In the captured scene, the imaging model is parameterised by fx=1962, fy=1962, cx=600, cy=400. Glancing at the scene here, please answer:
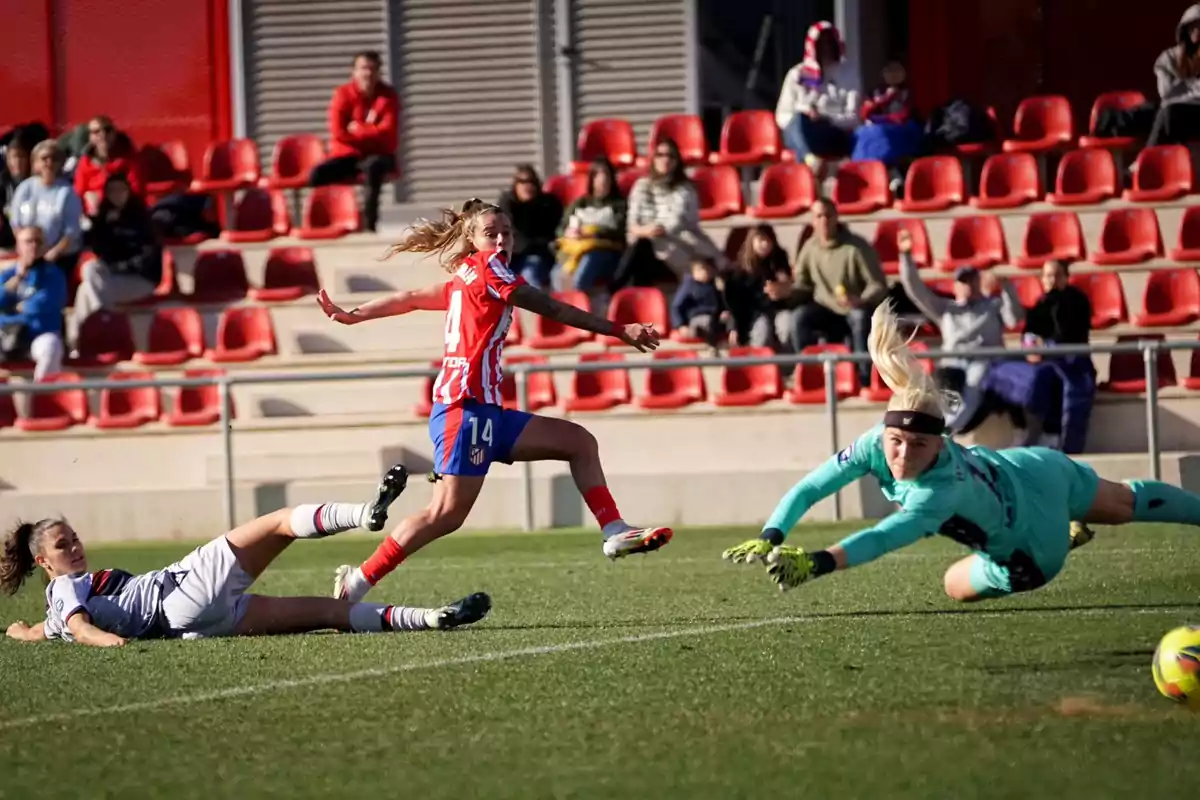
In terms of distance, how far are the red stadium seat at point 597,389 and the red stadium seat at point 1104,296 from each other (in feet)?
12.3

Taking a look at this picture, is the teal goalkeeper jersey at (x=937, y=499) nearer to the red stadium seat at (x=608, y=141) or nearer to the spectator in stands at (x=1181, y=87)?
the spectator in stands at (x=1181, y=87)

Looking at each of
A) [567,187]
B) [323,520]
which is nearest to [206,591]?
[323,520]

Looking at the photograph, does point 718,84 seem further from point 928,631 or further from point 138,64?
point 928,631

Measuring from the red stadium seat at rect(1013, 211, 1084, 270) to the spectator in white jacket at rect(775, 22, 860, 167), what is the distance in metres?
2.14

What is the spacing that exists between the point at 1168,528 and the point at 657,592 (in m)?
4.05

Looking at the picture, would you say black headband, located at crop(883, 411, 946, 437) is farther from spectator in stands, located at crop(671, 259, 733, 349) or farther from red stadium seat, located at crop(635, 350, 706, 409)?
spectator in stands, located at crop(671, 259, 733, 349)

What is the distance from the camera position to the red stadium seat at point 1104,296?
51.9ft

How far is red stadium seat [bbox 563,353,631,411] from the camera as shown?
15312 millimetres

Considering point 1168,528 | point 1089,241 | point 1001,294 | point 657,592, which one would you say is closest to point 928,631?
point 657,592

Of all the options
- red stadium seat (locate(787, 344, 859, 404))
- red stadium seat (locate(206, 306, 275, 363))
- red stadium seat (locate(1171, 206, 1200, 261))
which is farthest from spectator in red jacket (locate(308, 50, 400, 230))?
red stadium seat (locate(1171, 206, 1200, 261))

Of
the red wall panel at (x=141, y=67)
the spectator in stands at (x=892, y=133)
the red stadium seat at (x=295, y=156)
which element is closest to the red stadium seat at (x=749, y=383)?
the spectator in stands at (x=892, y=133)

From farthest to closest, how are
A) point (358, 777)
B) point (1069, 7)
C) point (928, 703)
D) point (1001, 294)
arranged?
1. point (1069, 7)
2. point (1001, 294)
3. point (928, 703)
4. point (358, 777)

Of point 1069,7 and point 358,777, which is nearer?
point 358,777

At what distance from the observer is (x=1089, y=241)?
1705cm
